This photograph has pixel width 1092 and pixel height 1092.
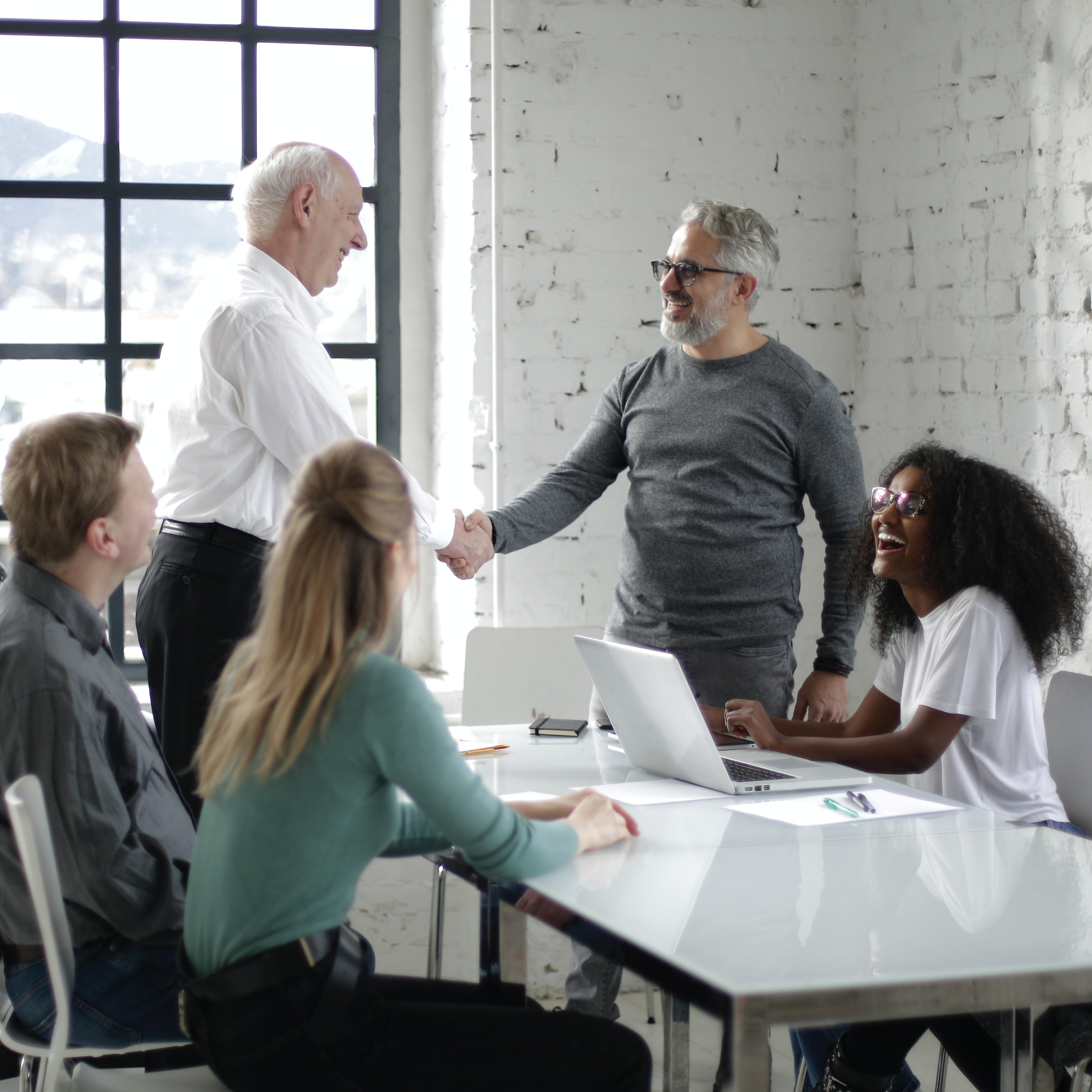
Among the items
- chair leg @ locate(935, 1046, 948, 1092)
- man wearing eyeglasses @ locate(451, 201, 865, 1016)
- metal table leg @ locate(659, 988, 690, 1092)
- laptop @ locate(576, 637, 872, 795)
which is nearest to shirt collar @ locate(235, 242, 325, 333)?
man wearing eyeglasses @ locate(451, 201, 865, 1016)

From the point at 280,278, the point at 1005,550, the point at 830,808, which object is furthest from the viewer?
the point at 280,278

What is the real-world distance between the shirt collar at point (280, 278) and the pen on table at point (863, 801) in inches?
56.7

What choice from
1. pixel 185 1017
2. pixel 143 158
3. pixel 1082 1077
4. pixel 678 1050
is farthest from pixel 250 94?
pixel 1082 1077

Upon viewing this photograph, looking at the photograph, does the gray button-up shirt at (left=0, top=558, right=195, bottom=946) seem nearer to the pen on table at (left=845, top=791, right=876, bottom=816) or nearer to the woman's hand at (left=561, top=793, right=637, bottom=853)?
the woman's hand at (left=561, top=793, right=637, bottom=853)

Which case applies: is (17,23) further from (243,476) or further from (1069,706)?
(1069,706)

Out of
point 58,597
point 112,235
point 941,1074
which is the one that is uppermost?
point 112,235

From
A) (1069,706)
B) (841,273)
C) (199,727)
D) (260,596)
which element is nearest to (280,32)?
(841,273)

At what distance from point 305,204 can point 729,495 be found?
1.09 metres

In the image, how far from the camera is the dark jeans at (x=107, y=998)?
1599 millimetres

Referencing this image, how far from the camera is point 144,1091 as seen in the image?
59.5 inches

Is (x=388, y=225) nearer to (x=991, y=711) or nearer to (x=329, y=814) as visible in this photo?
(x=991, y=711)

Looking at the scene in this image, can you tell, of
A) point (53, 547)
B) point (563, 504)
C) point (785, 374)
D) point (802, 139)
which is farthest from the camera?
point (802, 139)

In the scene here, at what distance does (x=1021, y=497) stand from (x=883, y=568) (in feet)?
0.91

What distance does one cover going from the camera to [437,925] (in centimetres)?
271
